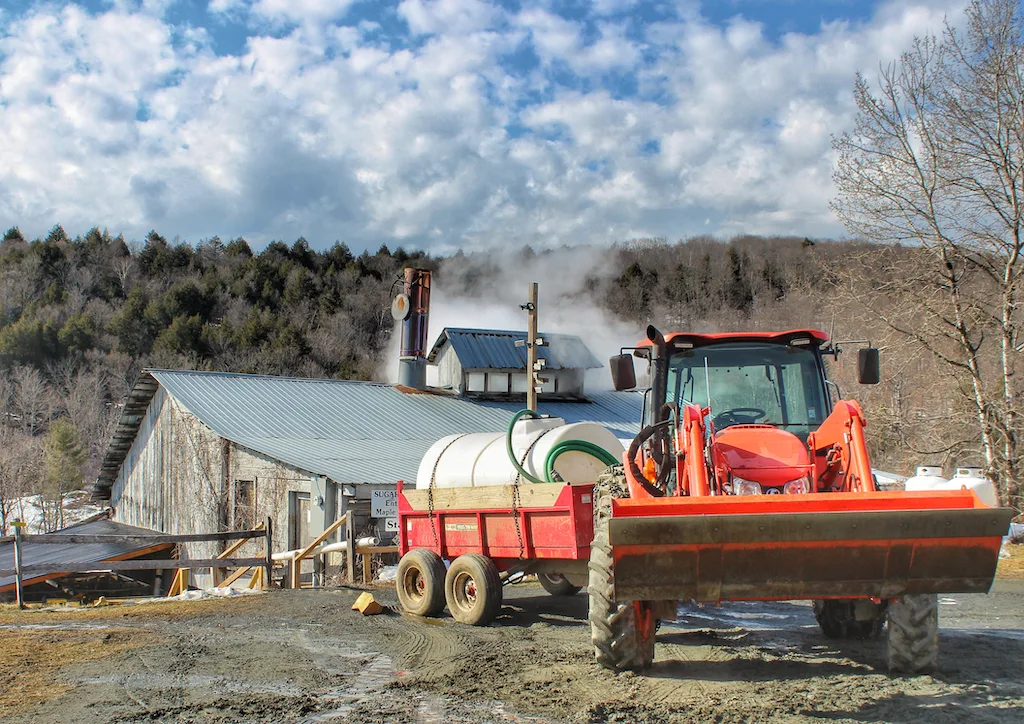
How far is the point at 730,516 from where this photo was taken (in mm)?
5672

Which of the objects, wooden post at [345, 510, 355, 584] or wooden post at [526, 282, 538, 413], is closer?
wooden post at [345, 510, 355, 584]

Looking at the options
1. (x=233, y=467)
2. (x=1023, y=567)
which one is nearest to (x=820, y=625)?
(x=1023, y=567)

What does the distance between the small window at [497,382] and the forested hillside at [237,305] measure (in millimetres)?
8670


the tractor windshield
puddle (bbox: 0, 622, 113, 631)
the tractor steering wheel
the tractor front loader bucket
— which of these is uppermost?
the tractor windshield

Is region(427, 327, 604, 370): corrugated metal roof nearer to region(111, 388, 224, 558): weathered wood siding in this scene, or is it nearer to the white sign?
region(111, 388, 224, 558): weathered wood siding

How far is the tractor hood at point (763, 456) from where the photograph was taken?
6.92 metres

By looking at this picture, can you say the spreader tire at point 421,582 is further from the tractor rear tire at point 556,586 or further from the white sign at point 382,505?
the white sign at point 382,505

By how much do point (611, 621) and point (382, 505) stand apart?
45.3 ft

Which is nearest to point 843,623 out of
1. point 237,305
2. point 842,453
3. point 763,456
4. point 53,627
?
point 842,453

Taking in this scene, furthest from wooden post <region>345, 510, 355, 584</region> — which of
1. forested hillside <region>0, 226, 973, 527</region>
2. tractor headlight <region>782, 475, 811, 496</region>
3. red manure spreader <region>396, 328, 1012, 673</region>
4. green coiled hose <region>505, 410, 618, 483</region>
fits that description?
forested hillside <region>0, 226, 973, 527</region>

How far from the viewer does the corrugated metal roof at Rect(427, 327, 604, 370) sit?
1326 inches

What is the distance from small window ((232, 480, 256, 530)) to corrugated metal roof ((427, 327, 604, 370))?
10.5 meters

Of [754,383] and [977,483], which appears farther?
[977,483]

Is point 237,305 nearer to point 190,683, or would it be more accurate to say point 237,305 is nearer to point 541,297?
point 541,297
